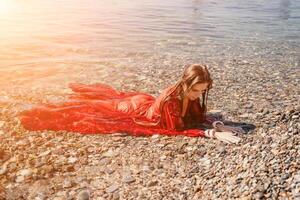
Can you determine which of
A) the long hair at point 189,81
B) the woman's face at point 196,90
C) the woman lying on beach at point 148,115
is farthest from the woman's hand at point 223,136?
the woman's face at point 196,90

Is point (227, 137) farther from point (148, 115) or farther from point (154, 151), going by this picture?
point (148, 115)

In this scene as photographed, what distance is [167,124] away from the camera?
12578mm

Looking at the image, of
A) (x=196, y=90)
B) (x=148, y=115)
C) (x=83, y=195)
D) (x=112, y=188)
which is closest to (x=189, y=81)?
(x=196, y=90)

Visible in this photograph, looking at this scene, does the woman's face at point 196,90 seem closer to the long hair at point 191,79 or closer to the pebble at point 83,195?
the long hair at point 191,79

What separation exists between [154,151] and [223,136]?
2026mm

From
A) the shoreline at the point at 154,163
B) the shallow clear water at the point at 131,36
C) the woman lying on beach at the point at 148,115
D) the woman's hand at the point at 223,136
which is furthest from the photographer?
the shallow clear water at the point at 131,36

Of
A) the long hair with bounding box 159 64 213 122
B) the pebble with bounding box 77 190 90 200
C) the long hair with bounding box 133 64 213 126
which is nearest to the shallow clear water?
the long hair with bounding box 133 64 213 126

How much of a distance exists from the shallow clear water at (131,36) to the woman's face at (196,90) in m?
9.34

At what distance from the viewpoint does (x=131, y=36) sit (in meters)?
33.0

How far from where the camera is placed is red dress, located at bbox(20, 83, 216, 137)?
1248 cm

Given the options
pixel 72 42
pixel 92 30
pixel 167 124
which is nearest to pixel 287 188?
pixel 167 124

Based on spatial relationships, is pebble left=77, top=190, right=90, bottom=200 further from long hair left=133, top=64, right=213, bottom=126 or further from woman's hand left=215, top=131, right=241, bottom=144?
woman's hand left=215, top=131, right=241, bottom=144

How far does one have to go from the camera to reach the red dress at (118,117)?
40.9 feet

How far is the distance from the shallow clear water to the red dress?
6.07m
